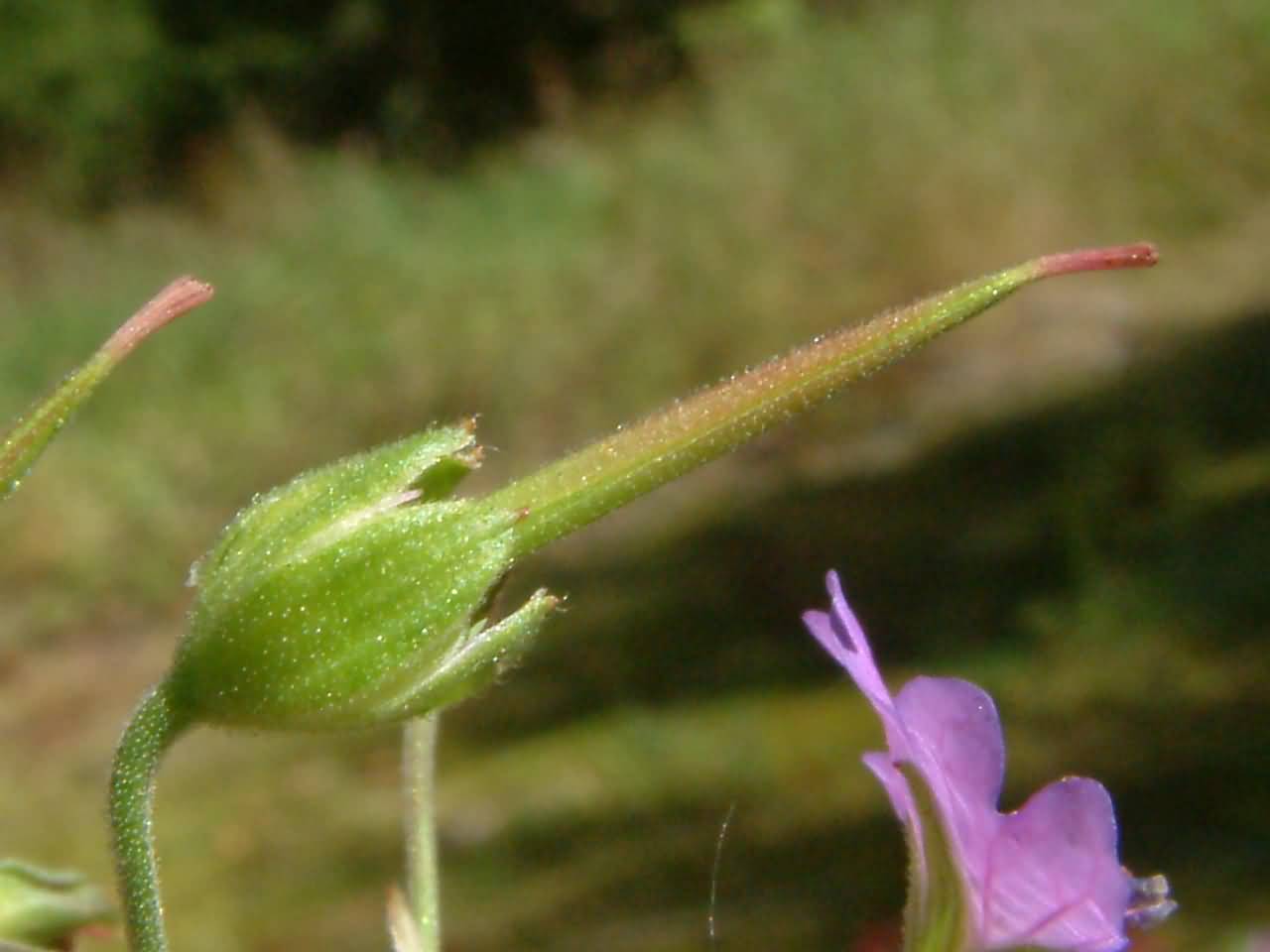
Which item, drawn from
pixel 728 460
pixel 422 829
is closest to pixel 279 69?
pixel 728 460

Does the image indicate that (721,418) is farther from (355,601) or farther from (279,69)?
(279,69)

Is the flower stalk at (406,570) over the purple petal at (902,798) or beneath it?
over

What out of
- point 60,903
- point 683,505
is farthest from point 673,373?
point 60,903

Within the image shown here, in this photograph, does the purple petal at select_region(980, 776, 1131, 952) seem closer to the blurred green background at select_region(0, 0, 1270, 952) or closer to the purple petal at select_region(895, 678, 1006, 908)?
the purple petal at select_region(895, 678, 1006, 908)

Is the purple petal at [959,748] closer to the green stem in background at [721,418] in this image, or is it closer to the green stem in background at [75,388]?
the green stem in background at [721,418]

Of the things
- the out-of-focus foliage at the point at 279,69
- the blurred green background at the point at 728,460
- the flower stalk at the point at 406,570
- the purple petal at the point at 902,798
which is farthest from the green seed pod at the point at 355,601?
the out-of-focus foliage at the point at 279,69

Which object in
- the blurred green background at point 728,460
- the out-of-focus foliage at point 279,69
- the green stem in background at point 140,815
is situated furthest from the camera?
the out-of-focus foliage at point 279,69

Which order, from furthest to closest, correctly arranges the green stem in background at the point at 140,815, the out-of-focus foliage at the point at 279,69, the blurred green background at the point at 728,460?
the out-of-focus foliage at the point at 279,69 < the blurred green background at the point at 728,460 < the green stem in background at the point at 140,815
